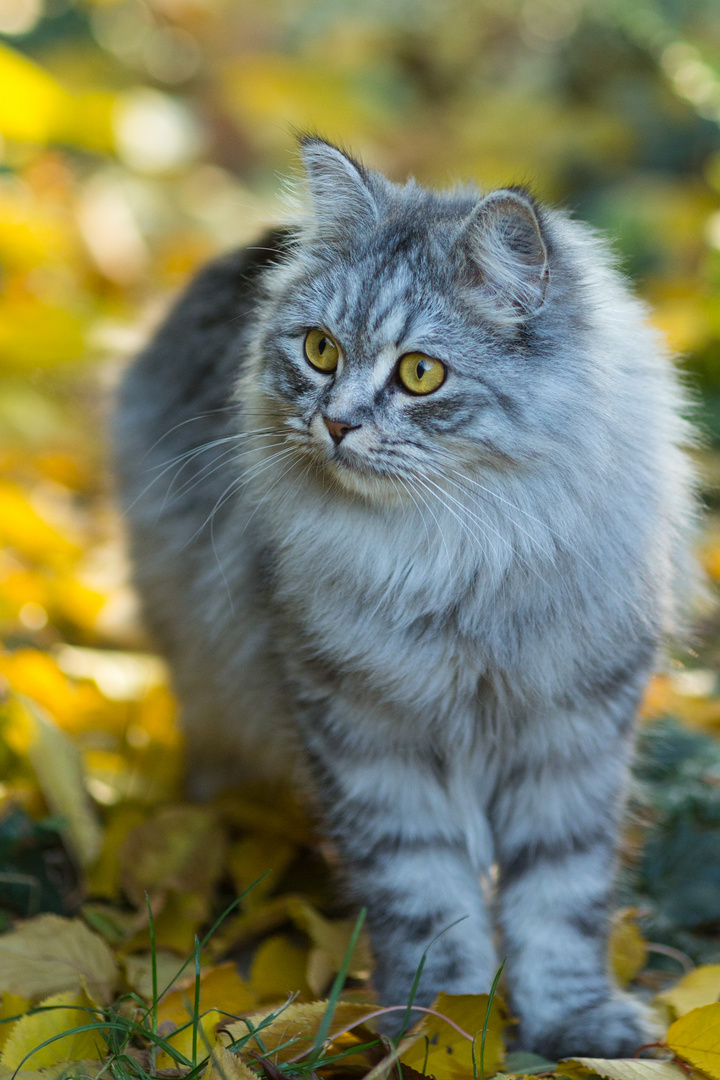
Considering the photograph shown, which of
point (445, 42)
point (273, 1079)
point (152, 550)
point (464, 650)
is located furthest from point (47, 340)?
point (445, 42)

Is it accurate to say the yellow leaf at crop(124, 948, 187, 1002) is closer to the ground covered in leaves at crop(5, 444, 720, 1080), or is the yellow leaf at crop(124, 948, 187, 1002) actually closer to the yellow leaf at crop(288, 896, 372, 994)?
the ground covered in leaves at crop(5, 444, 720, 1080)

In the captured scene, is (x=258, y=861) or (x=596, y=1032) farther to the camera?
(x=258, y=861)

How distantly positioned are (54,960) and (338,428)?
100 cm

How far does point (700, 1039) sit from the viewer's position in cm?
142

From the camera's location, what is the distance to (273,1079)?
136 centimetres

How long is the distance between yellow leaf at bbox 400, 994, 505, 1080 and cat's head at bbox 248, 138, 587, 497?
2.56ft

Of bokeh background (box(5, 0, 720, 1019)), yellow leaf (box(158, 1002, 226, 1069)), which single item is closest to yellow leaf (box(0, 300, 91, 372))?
bokeh background (box(5, 0, 720, 1019))

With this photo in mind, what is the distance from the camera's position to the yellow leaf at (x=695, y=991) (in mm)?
1623

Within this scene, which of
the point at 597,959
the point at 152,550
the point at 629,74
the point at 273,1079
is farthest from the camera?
the point at 629,74

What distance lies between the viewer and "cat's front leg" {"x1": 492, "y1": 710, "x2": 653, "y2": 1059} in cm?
165

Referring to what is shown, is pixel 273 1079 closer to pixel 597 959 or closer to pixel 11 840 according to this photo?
pixel 597 959

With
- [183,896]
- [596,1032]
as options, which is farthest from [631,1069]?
[183,896]

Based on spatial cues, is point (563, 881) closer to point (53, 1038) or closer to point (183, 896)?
point (183, 896)

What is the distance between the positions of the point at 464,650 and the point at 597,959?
2.00ft
